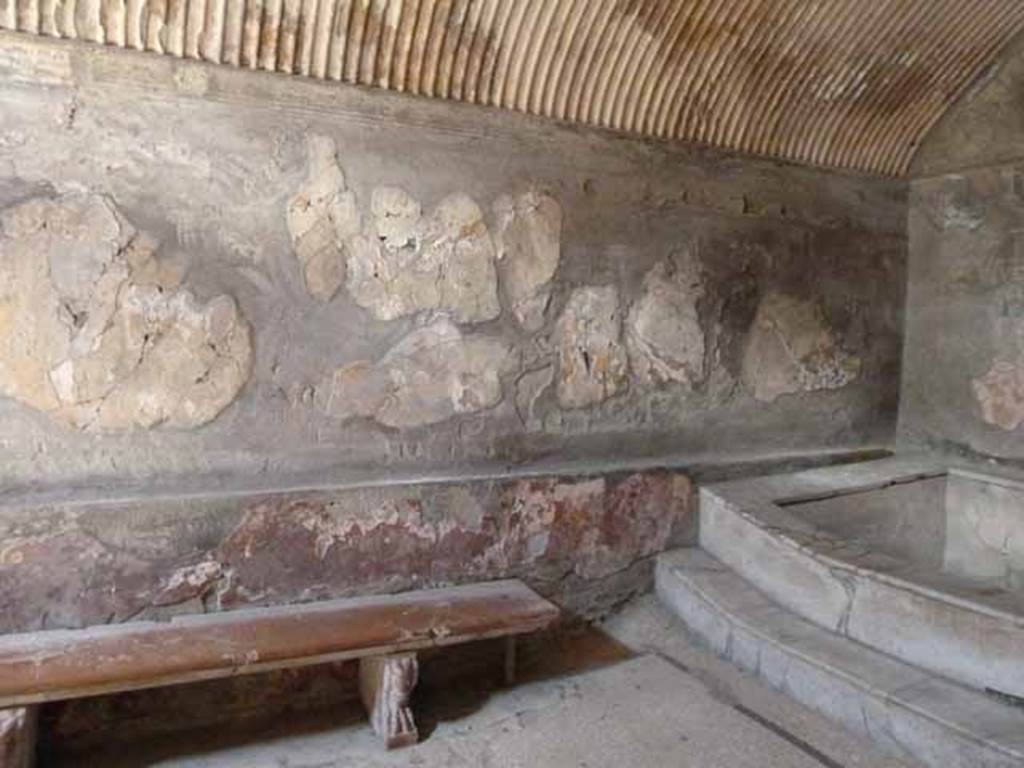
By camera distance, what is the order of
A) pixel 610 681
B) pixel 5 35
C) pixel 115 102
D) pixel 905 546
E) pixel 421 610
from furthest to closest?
pixel 905 546, pixel 610 681, pixel 421 610, pixel 115 102, pixel 5 35

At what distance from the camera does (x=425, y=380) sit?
368 centimetres

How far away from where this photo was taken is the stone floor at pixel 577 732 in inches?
115

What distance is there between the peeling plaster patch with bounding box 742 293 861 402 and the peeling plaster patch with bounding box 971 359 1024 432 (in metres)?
0.84

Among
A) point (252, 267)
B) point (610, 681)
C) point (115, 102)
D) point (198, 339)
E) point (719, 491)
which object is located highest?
point (115, 102)

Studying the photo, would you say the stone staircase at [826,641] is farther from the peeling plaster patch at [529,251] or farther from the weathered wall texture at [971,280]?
the peeling plaster patch at [529,251]

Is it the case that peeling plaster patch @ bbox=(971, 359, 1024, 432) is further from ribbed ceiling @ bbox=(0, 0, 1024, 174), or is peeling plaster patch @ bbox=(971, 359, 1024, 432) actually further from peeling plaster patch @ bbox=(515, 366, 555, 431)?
peeling plaster patch @ bbox=(515, 366, 555, 431)

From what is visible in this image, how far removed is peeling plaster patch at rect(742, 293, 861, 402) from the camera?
4695mm

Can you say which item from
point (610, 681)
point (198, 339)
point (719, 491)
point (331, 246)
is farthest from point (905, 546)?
point (198, 339)

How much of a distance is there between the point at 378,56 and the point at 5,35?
1369 millimetres

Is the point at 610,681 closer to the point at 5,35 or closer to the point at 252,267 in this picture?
the point at 252,267

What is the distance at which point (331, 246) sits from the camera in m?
3.43

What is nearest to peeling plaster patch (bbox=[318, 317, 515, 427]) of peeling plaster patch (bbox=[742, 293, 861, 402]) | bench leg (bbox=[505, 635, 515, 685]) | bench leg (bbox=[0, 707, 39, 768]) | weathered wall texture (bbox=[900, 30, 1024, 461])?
bench leg (bbox=[505, 635, 515, 685])

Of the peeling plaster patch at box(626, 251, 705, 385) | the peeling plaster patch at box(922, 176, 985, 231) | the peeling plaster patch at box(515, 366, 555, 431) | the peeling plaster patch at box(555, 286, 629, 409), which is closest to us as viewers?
the peeling plaster patch at box(515, 366, 555, 431)

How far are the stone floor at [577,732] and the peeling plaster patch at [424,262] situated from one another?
170 centimetres
